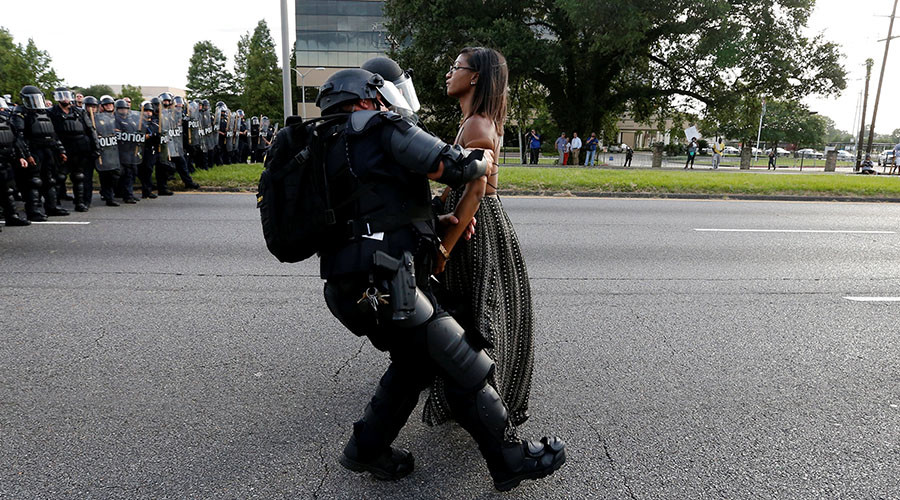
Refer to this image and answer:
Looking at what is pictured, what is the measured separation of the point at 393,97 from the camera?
2416 millimetres

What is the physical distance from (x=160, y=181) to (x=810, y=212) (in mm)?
12987

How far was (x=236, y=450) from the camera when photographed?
9.23ft

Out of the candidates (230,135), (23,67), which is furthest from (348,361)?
(23,67)

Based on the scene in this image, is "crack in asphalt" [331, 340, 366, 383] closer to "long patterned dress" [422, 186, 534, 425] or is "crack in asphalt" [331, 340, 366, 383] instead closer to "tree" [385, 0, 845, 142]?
"long patterned dress" [422, 186, 534, 425]

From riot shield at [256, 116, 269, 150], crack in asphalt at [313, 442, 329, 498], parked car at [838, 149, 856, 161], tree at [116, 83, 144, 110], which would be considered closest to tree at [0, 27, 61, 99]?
tree at [116, 83, 144, 110]

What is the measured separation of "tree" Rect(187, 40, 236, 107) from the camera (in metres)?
65.0

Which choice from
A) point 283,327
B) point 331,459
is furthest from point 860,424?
point 283,327

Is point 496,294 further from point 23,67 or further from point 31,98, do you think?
point 23,67

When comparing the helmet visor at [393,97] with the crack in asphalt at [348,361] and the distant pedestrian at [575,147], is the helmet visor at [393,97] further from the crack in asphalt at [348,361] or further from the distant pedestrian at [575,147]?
the distant pedestrian at [575,147]

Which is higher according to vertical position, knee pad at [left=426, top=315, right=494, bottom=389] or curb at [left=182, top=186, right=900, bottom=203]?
knee pad at [left=426, top=315, right=494, bottom=389]

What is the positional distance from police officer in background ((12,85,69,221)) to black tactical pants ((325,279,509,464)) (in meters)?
8.72

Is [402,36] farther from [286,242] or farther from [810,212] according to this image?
[286,242]

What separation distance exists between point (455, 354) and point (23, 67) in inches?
2390

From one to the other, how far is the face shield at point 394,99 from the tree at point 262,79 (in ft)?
192
